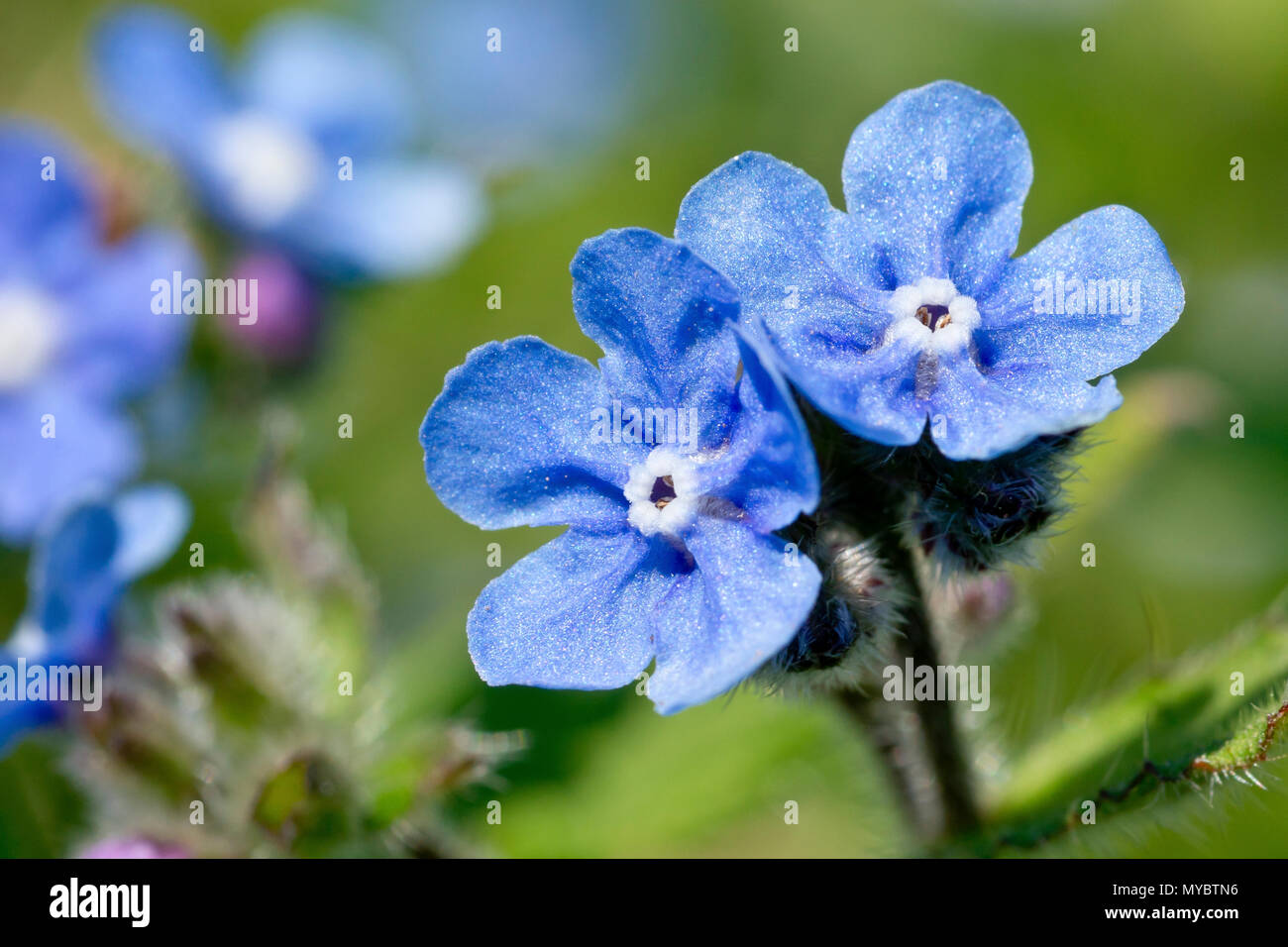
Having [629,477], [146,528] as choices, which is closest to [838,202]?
[146,528]

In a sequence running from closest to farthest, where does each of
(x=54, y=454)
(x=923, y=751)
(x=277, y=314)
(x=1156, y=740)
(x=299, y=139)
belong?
(x=1156, y=740), (x=923, y=751), (x=54, y=454), (x=277, y=314), (x=299, y=139)

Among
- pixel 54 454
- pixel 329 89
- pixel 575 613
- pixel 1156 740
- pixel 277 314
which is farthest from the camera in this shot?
pixel 329 89

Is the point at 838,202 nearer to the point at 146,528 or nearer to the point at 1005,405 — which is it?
the point at 146,528

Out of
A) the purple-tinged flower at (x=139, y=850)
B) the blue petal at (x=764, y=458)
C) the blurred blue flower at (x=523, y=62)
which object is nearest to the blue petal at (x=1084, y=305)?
the blue petal at (x=764, y=458)

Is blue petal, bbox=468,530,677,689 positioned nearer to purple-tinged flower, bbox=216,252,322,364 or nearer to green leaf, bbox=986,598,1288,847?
green leaf, bbox=986,598,1288,847

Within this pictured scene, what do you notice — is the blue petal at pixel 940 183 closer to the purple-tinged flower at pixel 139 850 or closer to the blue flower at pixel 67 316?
the purple-tinged flower at pixel 139 850

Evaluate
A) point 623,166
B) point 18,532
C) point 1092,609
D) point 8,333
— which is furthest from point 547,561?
point 623,166

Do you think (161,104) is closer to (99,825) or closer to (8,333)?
(8,333)
